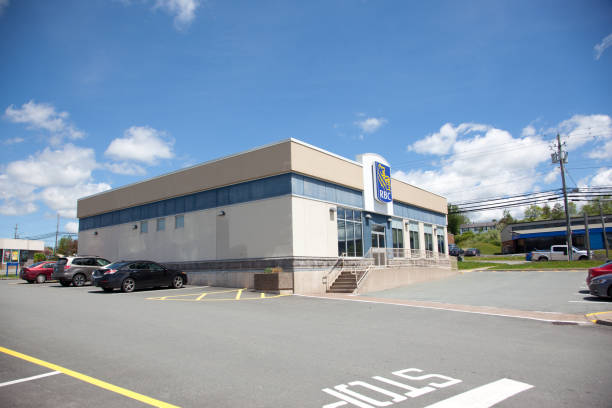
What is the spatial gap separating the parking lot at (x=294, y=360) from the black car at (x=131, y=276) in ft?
22.0

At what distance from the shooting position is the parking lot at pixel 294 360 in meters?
4.82

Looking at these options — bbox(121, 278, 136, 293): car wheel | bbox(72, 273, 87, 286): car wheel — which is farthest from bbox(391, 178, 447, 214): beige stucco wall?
bbox(72, 273, 87, 286): car wheel

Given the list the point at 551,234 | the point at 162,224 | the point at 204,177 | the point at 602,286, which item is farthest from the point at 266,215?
the point at 551,234

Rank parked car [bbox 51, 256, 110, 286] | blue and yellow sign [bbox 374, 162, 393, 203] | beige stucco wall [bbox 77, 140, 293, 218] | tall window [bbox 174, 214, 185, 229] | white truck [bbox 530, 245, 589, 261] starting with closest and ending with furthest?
beige stucco wall [bbox 77, 140, 293, 218], parked car [bbox 51, 256, 110, 286], tall window [bbox 174, 214, 185, 229], blue and yellow sign [bbox 374, 162, 393, 203], white truck [bbox 530, 245, 589, 261]

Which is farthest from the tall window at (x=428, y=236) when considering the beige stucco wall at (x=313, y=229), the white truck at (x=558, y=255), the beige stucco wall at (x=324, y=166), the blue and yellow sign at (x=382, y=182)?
the white truck at (x=558, y=255)

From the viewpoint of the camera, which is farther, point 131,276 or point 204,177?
point 204,177

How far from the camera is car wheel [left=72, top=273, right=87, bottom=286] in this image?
923 inches

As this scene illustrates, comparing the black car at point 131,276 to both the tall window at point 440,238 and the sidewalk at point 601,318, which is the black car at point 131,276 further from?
the tall window at point 440,238

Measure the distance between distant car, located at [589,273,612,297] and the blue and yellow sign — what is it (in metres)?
13.9

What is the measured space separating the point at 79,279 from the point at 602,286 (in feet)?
85.6

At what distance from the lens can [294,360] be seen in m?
6.55

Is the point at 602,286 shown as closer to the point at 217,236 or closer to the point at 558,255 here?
the point at 217,236

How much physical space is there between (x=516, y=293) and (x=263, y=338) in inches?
564

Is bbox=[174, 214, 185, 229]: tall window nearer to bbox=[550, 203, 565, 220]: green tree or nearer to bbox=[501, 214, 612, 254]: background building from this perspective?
bbox=[501, 214, 612, 254]: background building
